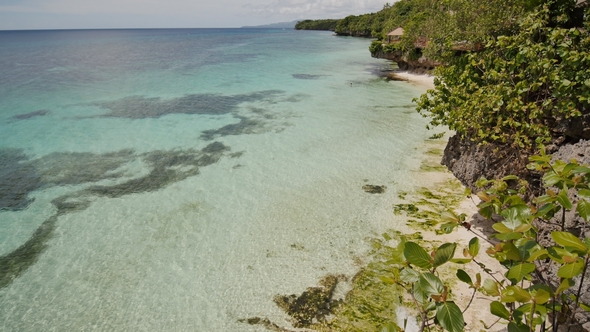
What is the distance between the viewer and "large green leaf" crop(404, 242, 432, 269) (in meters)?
2.15

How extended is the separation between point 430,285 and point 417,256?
0.19 metres

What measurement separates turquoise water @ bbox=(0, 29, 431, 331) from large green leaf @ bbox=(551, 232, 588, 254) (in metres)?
5.50

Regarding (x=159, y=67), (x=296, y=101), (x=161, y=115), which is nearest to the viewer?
(x=161, y=115)

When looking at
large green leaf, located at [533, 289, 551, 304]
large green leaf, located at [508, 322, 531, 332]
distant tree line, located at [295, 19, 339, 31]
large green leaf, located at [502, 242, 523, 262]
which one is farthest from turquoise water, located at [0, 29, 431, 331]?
distant tree line, located at [295, 19, 339, 31]

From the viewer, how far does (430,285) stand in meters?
2.15

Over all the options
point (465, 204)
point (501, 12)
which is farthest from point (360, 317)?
point (501, 12)

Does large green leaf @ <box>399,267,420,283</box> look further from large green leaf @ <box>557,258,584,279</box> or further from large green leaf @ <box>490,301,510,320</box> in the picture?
large green leaf @ <box>557,258,584,279</box>

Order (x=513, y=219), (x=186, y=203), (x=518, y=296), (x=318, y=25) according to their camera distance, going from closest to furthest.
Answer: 1. (x=518, y=296)
2. (x=513, y=219)
3. (x=186, y=203)
4. (x=318, y=25)

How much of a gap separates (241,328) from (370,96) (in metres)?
20.9

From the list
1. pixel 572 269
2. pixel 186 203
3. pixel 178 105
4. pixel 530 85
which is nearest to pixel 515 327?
pixel 572 269

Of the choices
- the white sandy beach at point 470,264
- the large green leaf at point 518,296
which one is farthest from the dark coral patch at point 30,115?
the large green leaf at point 518,296

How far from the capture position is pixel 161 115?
21219mm

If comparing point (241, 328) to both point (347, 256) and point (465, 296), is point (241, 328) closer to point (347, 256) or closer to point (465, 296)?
point (347, 256)

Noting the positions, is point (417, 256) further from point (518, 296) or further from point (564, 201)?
point (564, 201)
